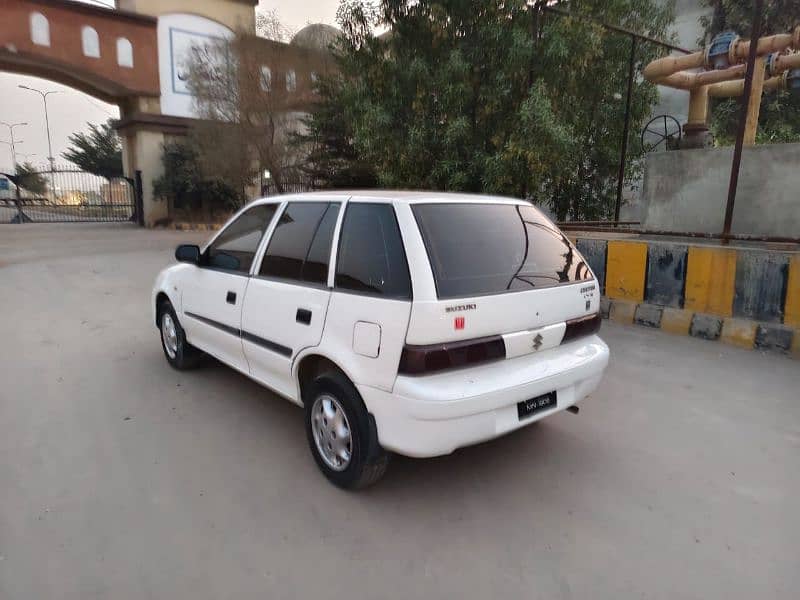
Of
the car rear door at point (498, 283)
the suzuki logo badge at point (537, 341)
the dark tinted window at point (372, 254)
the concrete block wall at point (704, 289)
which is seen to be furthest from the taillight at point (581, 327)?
the concrete block wall at point (704, 289)

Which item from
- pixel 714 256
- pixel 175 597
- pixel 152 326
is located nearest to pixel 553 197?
pixel 714 256

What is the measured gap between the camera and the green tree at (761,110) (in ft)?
42.7

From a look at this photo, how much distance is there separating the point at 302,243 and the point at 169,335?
2.37 m

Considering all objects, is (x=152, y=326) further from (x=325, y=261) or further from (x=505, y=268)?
(x=505, y=268)

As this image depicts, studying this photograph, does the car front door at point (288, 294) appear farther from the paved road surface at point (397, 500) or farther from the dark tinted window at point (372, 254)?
the paved road surface at point (397, 500)

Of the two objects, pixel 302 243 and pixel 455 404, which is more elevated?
pixel 302 243

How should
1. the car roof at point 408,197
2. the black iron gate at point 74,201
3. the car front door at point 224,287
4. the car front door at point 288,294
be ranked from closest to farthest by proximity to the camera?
the car roof at point 408,197, the car front door at point 288,294, the car front door at point 224,287, the black iron gate at point 74,201

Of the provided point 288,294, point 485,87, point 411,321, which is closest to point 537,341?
point 411,321

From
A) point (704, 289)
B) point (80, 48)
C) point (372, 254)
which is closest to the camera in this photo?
point (372, 254)

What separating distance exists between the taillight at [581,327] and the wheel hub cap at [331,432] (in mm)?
A: 1360

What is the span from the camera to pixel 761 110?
543 inches

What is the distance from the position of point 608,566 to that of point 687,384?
108 inches

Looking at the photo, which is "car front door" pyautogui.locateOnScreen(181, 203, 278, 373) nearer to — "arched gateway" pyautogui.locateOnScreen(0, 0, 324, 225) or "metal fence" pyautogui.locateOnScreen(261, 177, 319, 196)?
"metal fence" pyautogui.locateOnScreen(261, 177, 319, 196)

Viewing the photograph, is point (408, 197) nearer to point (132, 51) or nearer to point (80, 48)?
point (80, 48)
